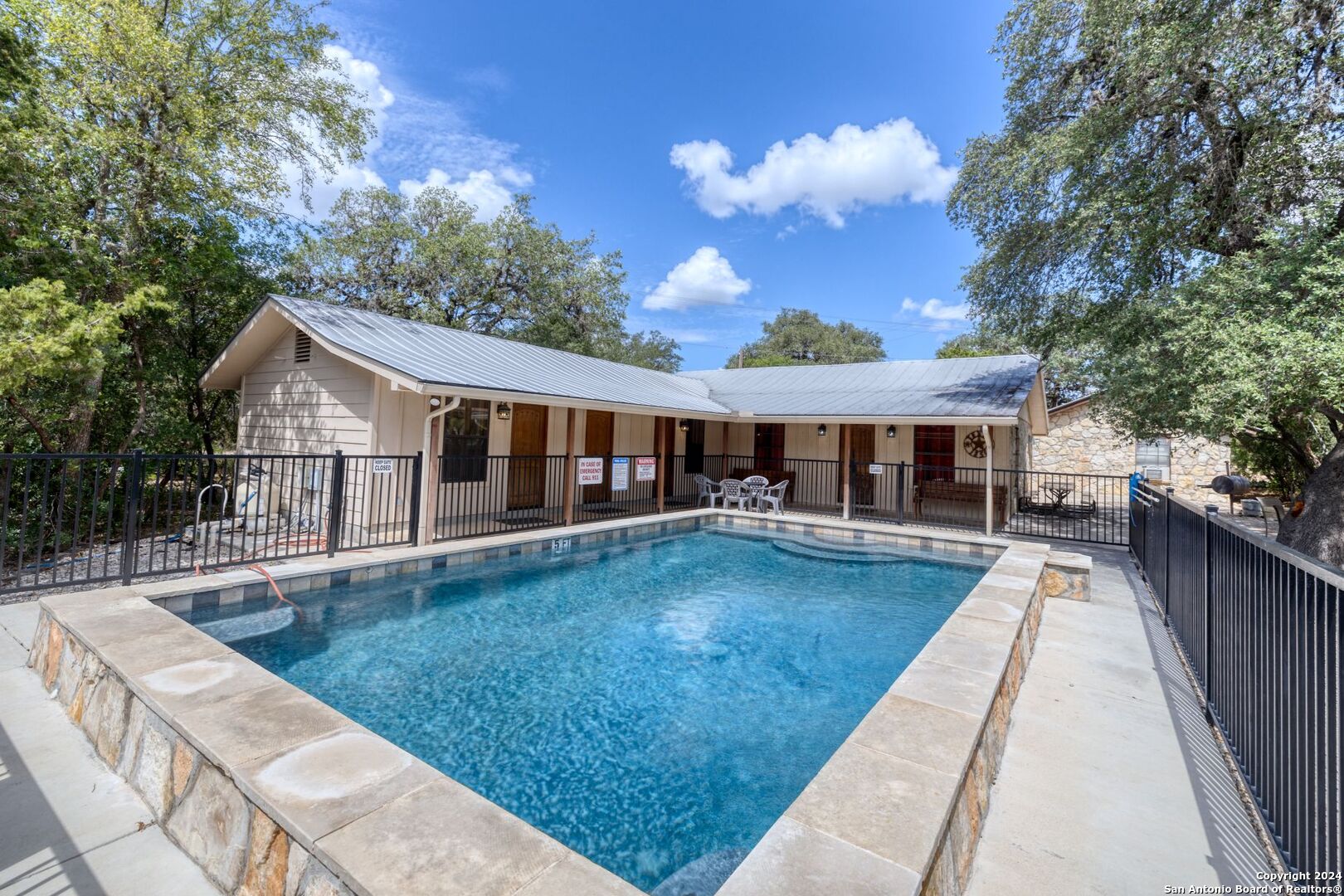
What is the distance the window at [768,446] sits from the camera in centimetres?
1532

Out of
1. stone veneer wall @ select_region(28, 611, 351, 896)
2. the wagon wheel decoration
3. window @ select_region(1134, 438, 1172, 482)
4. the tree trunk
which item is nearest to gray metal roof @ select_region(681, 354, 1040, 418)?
the wagon wheel decoration

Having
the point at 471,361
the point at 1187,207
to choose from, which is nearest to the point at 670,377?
the point at 471,361

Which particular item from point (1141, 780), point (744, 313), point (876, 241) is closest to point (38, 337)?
point (1141, 780)

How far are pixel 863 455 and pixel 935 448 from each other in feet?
5.49

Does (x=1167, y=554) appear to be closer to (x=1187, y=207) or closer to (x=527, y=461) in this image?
(x=1187, y=207)

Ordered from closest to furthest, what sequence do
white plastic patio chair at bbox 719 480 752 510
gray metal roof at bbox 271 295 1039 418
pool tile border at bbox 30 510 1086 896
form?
pool tile border at bbox 30 510 1086 896, gray metal roof at bbox 271 295 1039 418, white plastic patio chair at bbox 719 480 752 510

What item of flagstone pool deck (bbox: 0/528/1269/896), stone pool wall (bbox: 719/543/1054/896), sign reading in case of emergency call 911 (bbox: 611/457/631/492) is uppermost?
sign reading in case of emergency call 911 (bbox: 611/457/631/492)

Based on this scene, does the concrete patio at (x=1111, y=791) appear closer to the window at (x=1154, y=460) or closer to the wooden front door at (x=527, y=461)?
the wooden front door at (x=527, y=461)

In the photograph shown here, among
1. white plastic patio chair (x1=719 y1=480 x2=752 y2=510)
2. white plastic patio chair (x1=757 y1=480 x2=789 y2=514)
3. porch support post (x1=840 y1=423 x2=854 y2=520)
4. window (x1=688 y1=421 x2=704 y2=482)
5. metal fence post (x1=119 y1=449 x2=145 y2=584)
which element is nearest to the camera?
metal fence post (x1=119 y1=449 x2=145 y2=584)

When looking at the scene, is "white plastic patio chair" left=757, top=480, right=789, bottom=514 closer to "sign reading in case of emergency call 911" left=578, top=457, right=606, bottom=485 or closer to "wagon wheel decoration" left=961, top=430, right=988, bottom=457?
"sign reading in case of emergency call 911" left=578, top=457, right=606, bottom=485

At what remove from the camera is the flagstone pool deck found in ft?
6.93

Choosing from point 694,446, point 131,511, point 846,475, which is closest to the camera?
point 131,511

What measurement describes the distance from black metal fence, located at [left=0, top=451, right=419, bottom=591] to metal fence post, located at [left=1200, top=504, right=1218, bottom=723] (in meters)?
7.07

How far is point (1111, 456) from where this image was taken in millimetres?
17734
